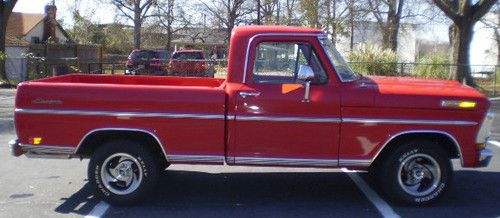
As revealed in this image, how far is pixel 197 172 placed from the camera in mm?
8094

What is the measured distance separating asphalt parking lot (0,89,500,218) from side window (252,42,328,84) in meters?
1.43

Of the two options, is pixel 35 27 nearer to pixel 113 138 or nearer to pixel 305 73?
pixel 113 138

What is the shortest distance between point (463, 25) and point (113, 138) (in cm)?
1865

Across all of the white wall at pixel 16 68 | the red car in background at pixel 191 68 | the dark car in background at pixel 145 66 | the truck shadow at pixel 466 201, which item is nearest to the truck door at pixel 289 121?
the truck shadow at pixel 466 201

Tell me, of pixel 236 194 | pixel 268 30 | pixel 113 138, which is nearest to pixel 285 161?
pixel 236 194

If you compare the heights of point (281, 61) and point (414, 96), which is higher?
point (281, 61)

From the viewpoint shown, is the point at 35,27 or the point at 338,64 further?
the point at 35,27

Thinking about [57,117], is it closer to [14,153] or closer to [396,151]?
[14,153]

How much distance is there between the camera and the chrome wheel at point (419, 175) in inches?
246

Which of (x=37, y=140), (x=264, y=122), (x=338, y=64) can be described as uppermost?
(x=338, y=64)

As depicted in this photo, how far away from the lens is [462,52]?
22.3 m

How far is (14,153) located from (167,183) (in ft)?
6.41

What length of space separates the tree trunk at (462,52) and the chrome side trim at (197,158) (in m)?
16.9

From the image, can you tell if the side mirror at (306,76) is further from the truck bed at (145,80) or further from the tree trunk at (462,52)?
the tree trunk at (462,52)
